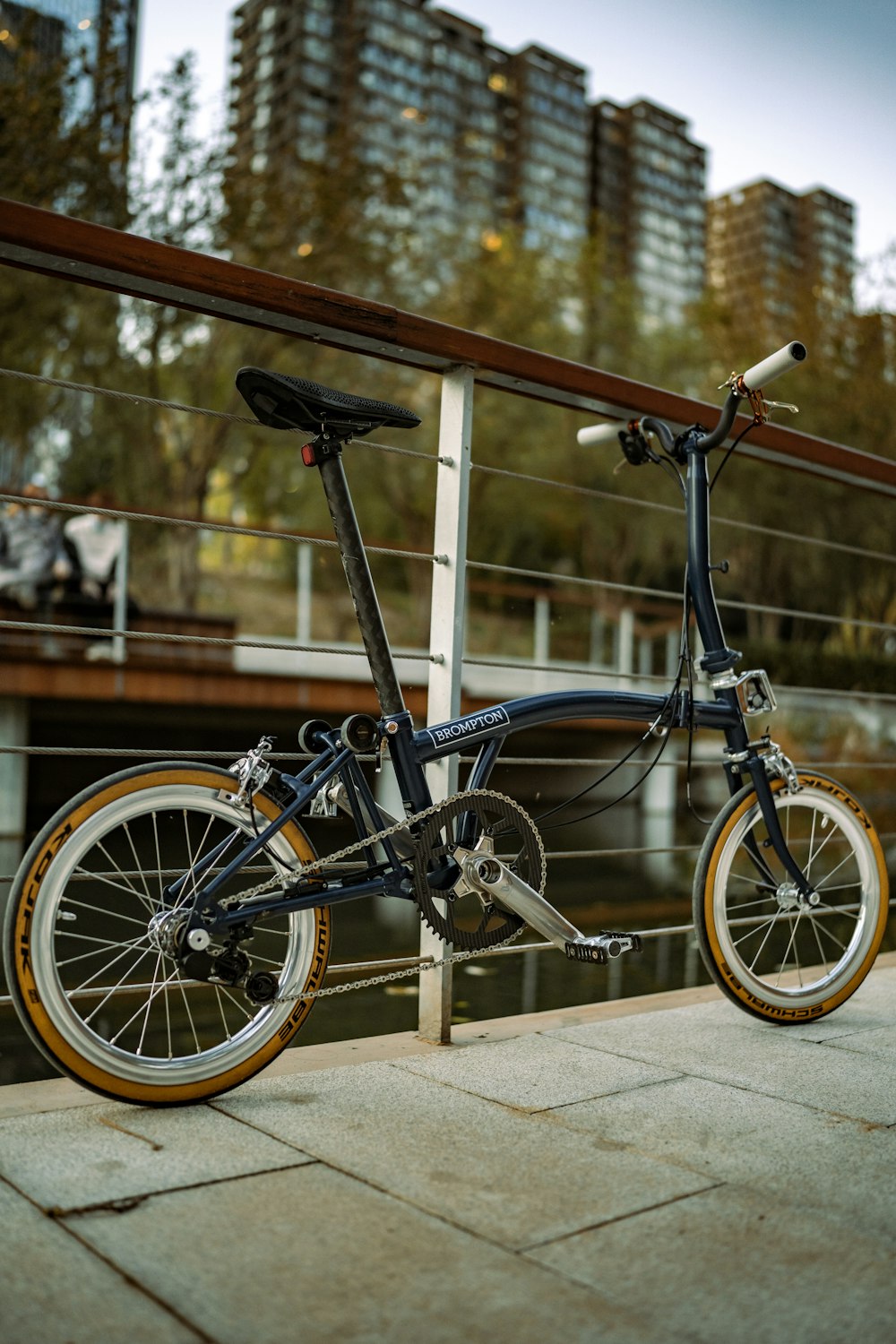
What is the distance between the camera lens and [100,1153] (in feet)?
4.93

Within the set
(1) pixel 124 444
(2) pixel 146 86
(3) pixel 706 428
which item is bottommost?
(3) pixel 706 428

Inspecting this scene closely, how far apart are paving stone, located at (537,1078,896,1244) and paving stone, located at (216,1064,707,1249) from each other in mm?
59

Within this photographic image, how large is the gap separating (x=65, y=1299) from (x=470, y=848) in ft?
3.14

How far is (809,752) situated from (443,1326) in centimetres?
1191

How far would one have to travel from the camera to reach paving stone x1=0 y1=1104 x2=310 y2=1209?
4.58 feet

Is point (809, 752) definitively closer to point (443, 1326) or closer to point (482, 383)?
point (482, 383)

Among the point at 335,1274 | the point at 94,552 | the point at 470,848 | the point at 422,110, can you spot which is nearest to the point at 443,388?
the point at 470,848

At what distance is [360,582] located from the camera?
6.17 feet

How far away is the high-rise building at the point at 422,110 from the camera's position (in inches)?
576

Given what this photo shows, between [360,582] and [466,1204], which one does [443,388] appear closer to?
[360,582]

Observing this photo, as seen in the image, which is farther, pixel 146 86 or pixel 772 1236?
pixel 146 86

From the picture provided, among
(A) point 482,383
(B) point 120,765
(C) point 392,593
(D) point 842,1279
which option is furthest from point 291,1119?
(C) point 392,593

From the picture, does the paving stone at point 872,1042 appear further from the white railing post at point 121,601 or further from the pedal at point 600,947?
the white railing post at point 121,601

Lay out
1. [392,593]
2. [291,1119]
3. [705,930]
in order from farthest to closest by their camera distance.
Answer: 1. [392,593]
2. [705,930]
3. [291,1119]
